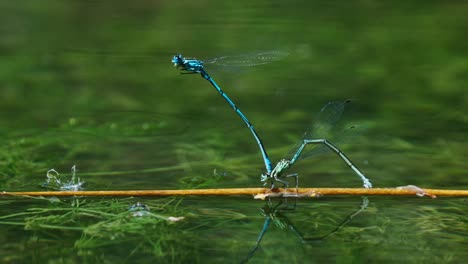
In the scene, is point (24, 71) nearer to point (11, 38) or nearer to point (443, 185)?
point (11, 38)

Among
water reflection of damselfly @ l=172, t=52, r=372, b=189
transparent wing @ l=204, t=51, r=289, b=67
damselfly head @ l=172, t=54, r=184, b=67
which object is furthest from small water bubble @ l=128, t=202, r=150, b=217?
transparent wing @ l=204, t=51, r=289, b=67

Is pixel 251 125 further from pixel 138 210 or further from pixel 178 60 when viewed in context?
pixel 138 210

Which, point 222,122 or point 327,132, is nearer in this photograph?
point 327,132

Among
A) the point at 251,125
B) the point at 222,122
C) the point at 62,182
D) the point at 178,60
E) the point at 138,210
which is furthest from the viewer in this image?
the point at 222,122

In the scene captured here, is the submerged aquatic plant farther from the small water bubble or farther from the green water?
the small water bubble

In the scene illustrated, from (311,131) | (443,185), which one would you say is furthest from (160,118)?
(443,185)

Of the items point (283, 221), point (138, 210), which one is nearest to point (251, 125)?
point (283, 221)

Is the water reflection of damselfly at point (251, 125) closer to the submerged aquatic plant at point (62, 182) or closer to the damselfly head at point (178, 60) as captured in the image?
the damselfly head at point (178, 60)
